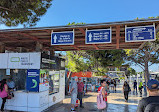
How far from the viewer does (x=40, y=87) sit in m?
7.30

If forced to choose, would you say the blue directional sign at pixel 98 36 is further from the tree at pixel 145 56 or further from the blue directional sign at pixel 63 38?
the tree at pixel 145 56

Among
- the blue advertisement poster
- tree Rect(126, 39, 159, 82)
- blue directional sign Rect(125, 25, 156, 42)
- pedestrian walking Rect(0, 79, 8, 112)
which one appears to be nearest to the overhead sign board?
the blue advertisement poster

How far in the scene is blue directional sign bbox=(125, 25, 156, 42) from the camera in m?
5.13

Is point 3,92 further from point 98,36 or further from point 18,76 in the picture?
point 98,36

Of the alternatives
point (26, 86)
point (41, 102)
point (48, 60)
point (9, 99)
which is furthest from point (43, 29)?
point (9, 99)

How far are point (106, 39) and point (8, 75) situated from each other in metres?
5.86

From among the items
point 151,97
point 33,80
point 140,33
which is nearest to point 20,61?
point 33,80

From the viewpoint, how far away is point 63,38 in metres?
6.05

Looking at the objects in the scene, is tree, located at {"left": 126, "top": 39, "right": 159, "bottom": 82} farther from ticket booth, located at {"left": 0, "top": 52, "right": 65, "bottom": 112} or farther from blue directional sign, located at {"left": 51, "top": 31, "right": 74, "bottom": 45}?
blue directional sign, located at {"left": 51, "top": 31, "right": 74, "bottom": 45}

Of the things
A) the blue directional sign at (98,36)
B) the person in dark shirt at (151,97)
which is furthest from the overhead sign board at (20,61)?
the person in dark shirt at (151,97)

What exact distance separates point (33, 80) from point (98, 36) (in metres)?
3.85

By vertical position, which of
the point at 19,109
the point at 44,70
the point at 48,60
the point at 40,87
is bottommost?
the point at 19,109

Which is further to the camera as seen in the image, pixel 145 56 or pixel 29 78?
pixel 145 56

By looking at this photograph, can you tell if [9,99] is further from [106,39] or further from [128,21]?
[128,21]
